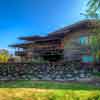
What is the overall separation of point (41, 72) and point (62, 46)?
264 inches

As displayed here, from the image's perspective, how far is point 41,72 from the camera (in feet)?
57.6

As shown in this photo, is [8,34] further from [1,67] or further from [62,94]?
[62,94]

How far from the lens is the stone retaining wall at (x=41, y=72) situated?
17.1m

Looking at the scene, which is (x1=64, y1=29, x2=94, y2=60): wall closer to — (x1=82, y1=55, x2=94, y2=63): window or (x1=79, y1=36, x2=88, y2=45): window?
(x1=79, y1=36, x2=88, y2=45): window

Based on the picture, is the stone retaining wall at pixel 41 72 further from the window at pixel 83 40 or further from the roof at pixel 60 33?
the roof at pixel 60 33

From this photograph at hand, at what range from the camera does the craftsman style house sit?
22109 mm

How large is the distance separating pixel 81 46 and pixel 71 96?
45.5ft

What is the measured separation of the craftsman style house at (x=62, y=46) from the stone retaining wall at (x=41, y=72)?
406 centimetres

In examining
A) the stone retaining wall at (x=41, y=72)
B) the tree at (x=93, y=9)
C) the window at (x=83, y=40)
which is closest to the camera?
the tree at (x=93, y=9)

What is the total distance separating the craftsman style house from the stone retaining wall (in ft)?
13.3

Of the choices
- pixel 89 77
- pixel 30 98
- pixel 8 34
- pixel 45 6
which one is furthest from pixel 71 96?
pixel 8 34

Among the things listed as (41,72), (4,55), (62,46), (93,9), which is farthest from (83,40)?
(93,9)

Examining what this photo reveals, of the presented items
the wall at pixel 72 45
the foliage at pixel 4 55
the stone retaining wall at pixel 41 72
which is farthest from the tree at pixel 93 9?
the foliage at pixel 4 55

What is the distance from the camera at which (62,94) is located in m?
8.51
